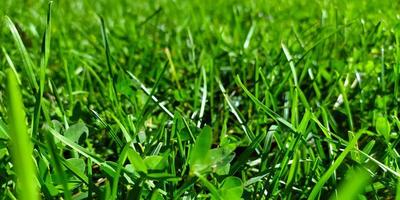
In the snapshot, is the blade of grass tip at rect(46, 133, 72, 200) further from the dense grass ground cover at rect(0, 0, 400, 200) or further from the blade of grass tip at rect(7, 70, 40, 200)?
the blade of grass tip at rect(7, 70, 40, 200)

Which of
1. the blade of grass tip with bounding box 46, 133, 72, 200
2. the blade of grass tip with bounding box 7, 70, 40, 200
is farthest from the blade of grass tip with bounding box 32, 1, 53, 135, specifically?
the blade of grass tip with bounding box 7, 70, 40, 200

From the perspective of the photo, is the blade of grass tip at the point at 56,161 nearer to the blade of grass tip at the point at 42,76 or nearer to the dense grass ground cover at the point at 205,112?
the dense grass ground cover at the point at 205,112

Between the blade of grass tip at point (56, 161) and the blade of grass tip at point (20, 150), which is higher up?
the blade of grass tip at point (20, 150)

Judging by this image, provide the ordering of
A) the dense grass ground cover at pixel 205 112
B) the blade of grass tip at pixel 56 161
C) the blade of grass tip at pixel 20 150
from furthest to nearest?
1. the dense grass ground cover at pixel 205 112
2. the blade of grass tip at pixel 56 161
3. the blade of grass tip at pixel 20 150

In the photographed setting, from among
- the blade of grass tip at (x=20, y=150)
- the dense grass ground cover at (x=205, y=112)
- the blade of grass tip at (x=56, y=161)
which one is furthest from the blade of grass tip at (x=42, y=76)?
the blade of grass tip at (x=20, y=150)

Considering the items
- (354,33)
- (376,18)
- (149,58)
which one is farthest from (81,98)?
(376,18)

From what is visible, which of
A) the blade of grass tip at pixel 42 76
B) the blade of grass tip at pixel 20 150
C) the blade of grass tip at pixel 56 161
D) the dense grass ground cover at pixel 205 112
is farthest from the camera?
the blade of grass tip at pixel 42 76

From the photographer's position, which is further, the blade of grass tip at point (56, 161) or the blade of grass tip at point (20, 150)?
the blade of grass tip at point (56, 161)

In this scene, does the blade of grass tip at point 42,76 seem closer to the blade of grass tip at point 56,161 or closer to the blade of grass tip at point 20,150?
the blade of grass tip at point 56,161

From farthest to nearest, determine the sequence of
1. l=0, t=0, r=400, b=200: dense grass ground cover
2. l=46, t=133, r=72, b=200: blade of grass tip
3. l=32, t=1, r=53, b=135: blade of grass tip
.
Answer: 1. l=32, t=1, r=53, b=135: blade of grass tip
2. l=0, t=0, r=400, b=200: dense grass ground cover
3. l=46, t=133, r=72, b=200: blade of grass tip
